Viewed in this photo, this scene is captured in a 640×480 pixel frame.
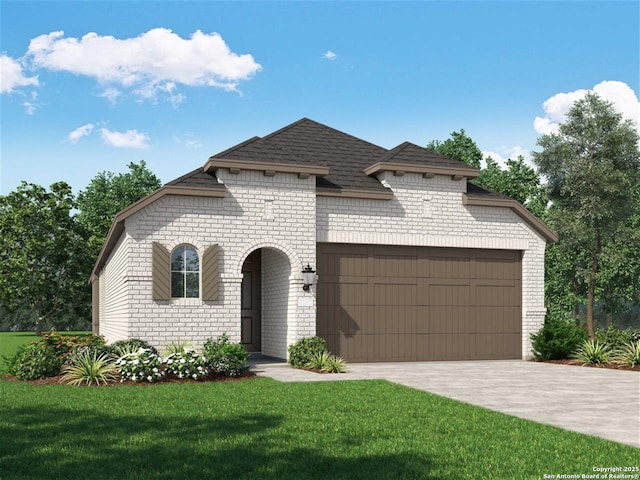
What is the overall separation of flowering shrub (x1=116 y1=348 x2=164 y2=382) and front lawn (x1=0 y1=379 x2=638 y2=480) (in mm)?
1992

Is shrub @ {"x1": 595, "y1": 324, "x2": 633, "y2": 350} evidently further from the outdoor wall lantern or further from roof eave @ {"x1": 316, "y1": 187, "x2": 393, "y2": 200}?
the outdoor wall lantern

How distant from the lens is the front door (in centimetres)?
2195

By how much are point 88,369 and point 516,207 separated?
1348 centimetres

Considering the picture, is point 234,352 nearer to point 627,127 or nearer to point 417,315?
point 417,315

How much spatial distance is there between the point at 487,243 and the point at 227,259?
7.98 m

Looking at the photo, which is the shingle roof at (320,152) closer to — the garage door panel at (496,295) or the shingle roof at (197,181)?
the shingle roof at (197,181)

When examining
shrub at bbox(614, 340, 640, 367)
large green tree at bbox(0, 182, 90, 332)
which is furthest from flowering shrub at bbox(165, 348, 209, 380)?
large green tree at bbox(0, 182, 90, 332)

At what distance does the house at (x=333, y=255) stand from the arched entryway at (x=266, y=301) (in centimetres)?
5

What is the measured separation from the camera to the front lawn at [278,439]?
22.9ft

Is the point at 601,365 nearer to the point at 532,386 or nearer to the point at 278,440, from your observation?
the point at 532,386

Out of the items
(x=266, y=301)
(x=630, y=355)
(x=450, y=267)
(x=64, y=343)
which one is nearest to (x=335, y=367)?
(x=266, y=301)

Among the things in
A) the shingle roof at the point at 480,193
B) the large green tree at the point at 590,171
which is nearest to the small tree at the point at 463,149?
the large green tree at the point at 590,171

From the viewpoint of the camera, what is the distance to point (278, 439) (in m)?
8.30

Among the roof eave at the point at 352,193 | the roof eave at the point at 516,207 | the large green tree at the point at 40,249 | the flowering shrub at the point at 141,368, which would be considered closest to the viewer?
the flowering shrub at the point at 141,368
